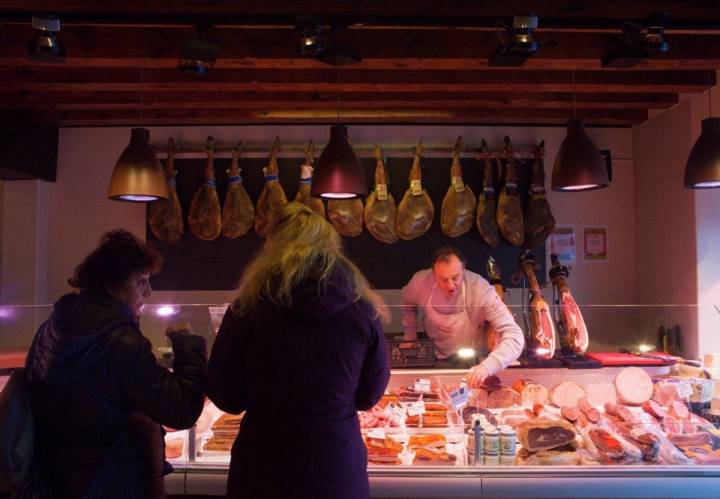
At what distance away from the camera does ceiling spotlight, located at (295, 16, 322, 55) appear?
11.0ft

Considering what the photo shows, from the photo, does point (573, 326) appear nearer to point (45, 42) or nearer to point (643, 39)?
point (643, 39)

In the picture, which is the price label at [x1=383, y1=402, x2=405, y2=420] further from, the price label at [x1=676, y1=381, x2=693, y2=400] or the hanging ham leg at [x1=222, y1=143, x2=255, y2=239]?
the hanging ham leg at [x1=222, y1=143, x2=255, y2=239]

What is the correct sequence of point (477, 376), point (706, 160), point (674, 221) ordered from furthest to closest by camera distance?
point (674, 221) → point (706, 160) → point (477, 376)

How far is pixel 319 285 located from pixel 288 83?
3126 mm

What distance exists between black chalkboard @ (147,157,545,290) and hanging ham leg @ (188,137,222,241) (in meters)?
0.20

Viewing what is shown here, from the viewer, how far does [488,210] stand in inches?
229

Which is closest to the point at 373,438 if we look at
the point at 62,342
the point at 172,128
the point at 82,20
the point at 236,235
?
the point at 62,342

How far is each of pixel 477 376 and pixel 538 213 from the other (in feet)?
9.63

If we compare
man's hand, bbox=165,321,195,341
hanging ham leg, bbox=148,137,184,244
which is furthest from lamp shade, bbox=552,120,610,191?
hanging ham leg, bbox=148,137,184,244

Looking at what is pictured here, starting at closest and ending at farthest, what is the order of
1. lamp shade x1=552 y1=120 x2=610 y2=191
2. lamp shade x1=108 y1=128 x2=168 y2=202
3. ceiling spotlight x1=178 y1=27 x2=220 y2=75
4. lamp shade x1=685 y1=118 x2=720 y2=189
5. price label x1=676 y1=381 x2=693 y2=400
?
1. price label x1=676 y1=381 x2=693 y2=400
2. ceiling spotlight x1=178 y1=27 x2=220 y2=75
3. lamp shade x1=685 y1=118 x2=720 y2=189
4. lamp shade x1=552 y1=120 x2=610 y2=191
5. lamp shade x1=108 y1=128 x2=168 y2=202

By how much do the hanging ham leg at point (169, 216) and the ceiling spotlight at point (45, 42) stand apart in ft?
7.90

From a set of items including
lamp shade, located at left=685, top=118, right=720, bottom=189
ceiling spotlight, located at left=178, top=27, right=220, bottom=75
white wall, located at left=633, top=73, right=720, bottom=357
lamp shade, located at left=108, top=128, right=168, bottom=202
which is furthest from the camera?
white wall, located at left=633, top=73, right=720, bottom=357

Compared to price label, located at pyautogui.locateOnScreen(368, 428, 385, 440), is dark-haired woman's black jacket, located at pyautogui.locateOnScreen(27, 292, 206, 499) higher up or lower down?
higher up

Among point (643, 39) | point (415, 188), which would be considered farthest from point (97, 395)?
point (415, 188)
